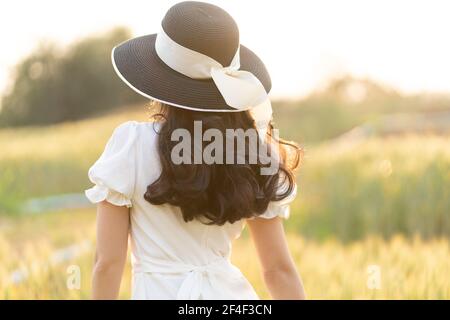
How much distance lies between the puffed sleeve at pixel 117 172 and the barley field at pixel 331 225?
183 cm

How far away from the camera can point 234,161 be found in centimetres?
188

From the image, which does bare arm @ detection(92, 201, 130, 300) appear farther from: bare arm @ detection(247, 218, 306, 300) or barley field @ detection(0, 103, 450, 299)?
barley field @ detection(0, 103, 450, 299)

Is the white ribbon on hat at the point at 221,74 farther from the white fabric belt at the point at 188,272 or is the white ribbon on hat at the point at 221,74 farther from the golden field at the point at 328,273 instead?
the golden field at the point at 328,273

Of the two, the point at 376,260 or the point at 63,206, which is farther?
the point at 63,206

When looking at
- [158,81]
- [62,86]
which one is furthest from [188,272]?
[62,86]

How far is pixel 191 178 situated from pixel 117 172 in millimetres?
173

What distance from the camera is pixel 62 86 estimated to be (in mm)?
21000

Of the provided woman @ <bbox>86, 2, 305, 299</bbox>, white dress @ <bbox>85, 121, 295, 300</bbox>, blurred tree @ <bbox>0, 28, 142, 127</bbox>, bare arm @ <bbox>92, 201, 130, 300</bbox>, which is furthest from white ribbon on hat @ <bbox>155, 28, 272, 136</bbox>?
blurred tree @ <bbox>0, 28, 142, 127</bbox>

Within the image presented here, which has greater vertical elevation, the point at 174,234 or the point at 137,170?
the point at 137,170

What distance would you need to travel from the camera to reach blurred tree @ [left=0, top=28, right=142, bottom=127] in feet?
68.9

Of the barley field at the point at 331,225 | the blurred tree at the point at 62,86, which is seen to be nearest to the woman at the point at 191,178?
the barley field at the point at 331,225
